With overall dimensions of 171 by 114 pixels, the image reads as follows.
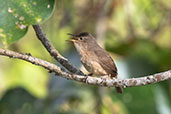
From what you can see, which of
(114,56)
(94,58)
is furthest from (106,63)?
(114,56)

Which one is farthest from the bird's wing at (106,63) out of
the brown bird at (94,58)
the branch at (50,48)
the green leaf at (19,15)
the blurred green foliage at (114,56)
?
the green leaf at (19,15)

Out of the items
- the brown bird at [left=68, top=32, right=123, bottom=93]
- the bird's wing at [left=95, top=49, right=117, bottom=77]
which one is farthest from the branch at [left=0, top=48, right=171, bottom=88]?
the bird's wing at [left=95, top=49, right=117, bottom=77]

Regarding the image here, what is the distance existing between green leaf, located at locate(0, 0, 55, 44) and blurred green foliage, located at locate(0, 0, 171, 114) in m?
2.41

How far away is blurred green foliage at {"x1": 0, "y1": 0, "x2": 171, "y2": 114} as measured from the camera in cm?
500

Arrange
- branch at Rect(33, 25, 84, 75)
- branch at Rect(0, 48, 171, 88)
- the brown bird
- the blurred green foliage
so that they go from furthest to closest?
the blurred green foliage < the brown bird < branch at Rect(33, 25, 84, 75) < branch at Rect(0, 48, 171, 88)

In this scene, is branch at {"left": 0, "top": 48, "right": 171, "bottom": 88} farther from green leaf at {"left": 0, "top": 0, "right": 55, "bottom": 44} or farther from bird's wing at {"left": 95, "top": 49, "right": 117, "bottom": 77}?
bird's wing at {"left": 95, "top": 49, "right": 117, "bottom": 77}

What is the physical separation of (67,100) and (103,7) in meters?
1.26

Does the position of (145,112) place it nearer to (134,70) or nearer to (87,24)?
(134,70)

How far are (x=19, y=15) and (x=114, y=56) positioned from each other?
3248 mm

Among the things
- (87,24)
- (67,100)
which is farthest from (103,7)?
(67,100)

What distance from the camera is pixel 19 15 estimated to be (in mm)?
2520

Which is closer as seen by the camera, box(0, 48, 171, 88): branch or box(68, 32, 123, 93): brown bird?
box(0, 48, 171, 88): branch

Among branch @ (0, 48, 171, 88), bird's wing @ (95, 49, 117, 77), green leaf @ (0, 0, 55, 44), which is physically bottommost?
branch @ (0, 48, 171, 88)

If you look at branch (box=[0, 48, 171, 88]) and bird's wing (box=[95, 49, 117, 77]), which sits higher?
bird's wing (box=[95, 49, 117, 77])
